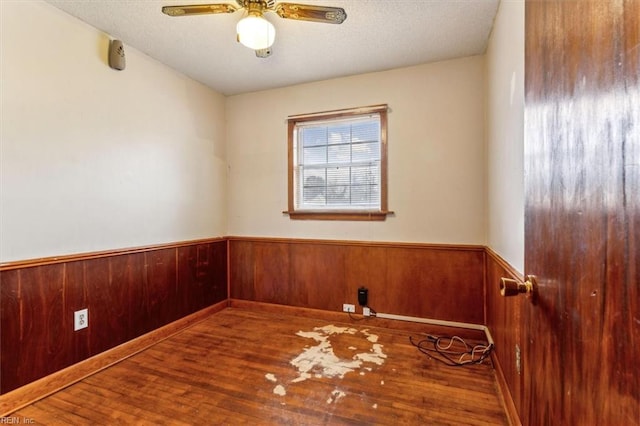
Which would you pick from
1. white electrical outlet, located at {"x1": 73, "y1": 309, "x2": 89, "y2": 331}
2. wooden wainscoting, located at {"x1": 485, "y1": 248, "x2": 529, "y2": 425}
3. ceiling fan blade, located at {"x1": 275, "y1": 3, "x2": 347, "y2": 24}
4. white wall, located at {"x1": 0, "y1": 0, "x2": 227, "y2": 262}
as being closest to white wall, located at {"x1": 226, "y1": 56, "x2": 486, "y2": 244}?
wooden wainscoting, located at {"x1": 485, "y1": 248, "x2": 529, "y2": 425}

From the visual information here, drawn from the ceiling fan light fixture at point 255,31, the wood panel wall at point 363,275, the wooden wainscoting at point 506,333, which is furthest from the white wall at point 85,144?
the wooden wainscoting at point 506,333

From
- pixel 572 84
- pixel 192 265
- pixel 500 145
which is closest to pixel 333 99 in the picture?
pixel 500 145

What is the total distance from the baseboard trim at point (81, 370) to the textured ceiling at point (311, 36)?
8.02ft

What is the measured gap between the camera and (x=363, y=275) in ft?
10.0

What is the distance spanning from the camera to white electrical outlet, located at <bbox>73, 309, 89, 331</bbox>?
2105mm

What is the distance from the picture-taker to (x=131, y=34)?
235cm

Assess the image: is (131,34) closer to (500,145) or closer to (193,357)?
(193,357)

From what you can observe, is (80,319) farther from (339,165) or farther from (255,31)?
(339,165)

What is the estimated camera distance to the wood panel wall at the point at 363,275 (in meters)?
2.75

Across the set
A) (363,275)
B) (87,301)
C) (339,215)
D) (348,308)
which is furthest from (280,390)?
(339,215)

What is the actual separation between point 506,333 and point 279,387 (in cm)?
145

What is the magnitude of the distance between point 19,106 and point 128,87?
81cm

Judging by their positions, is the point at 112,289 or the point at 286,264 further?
the point at 286,264

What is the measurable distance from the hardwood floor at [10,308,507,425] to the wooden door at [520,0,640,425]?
1.13 meters
